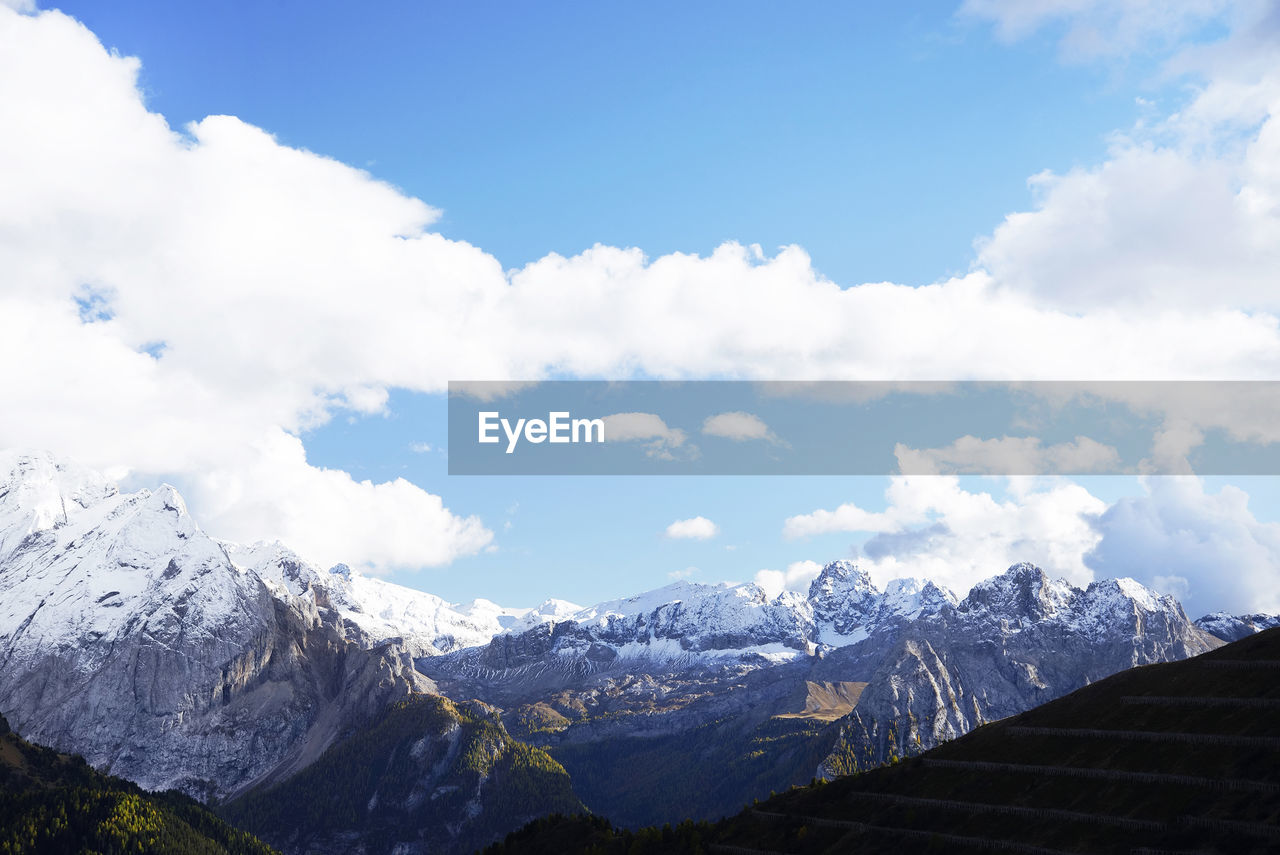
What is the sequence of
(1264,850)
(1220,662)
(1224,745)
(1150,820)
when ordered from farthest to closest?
(1220,662) → (1224,745) → (1150,820) → (1264,850)

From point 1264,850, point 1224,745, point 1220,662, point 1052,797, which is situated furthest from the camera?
point 1220,662

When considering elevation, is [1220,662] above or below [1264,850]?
above

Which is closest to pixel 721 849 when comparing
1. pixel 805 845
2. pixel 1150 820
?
pixel 805 845

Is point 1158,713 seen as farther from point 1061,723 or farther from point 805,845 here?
point 805,845

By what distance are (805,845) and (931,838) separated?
28707 mm

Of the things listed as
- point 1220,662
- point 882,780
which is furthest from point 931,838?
point 1220,662

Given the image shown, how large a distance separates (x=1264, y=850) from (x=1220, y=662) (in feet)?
197

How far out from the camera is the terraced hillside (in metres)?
138

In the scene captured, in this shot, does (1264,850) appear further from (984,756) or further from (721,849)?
(721,849)

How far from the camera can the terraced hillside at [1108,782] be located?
453ft

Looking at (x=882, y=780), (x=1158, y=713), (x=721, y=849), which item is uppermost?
(x=1158, y=713)

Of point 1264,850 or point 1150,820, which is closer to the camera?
point 1264,850

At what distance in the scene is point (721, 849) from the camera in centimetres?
19800

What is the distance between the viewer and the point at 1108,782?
6181 inches
